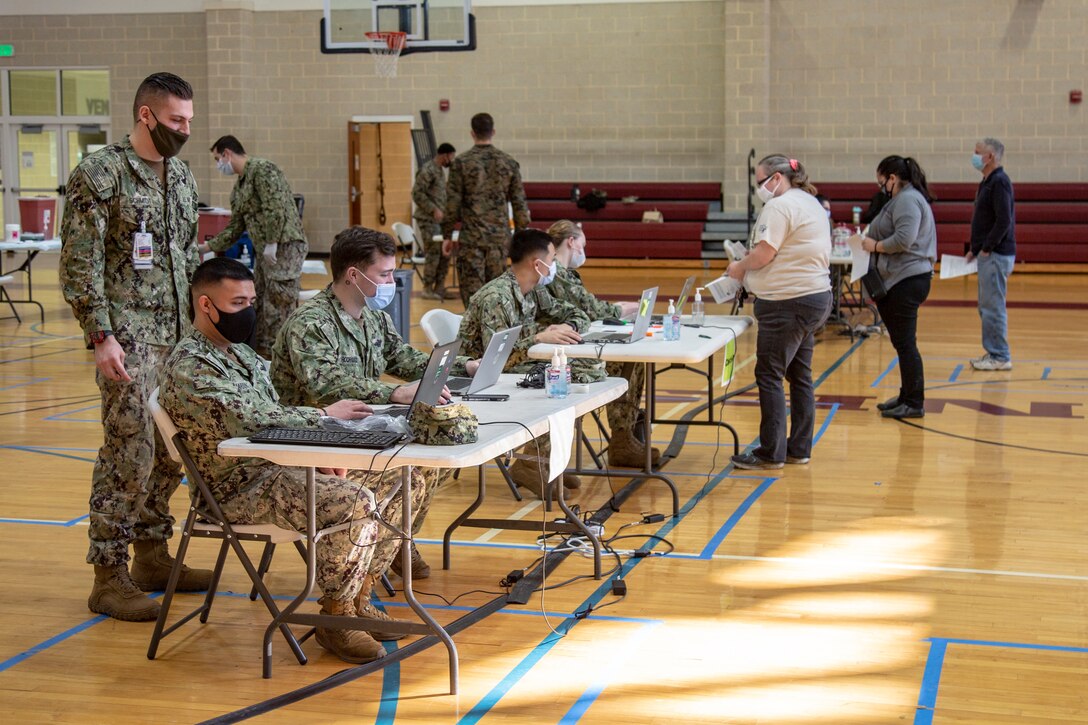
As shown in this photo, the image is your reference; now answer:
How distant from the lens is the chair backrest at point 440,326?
6188mm

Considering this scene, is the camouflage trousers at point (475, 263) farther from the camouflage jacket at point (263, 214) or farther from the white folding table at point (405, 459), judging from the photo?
the white folding table at point (405, 459)

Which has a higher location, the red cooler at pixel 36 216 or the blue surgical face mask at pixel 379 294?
the red cooler at pixel 36 216

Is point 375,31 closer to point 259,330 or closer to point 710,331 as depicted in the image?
point 259,330

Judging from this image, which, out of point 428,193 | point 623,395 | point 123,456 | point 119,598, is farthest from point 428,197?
point 119,598

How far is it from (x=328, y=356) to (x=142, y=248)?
2.50ft

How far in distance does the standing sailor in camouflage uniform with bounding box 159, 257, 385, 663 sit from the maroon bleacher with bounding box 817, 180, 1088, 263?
15894 mm

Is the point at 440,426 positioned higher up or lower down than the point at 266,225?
lower down

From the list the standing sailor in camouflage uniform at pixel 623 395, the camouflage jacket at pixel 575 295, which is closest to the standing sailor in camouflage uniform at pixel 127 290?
the standing sailor in camouflage uniform at pixel 623 395

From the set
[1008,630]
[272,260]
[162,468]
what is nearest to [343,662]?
[162,468]

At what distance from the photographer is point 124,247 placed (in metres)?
4.58

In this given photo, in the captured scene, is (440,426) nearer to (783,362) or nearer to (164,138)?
(164,138)

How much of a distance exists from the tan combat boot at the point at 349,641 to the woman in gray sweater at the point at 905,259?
509 cm

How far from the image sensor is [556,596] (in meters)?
4.82

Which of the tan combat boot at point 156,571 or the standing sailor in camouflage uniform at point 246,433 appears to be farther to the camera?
the tan combat boot at point 156,571
